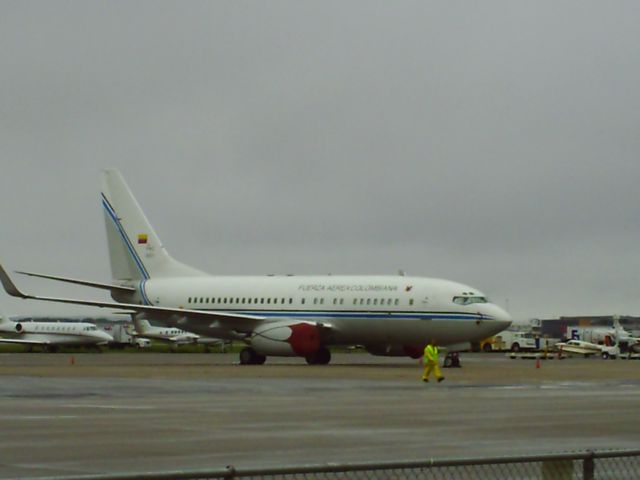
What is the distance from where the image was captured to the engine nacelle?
175 feet

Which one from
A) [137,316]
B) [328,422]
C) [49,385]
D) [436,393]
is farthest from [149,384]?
[137,316]

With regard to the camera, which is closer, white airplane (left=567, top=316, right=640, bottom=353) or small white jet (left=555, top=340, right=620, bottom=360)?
small white jet (left=555, top=340, right=620, bottom=360)

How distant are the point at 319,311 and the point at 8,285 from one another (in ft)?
43.3

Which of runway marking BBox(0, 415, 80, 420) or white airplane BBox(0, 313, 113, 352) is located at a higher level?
white airplane BBox(0, 313, 113, 352)

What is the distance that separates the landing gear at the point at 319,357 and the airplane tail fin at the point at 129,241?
31.2 ft

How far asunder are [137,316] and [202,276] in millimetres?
4092

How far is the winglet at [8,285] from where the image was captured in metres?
51.3

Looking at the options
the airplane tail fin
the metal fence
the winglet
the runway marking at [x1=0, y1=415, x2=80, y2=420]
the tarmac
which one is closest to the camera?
the metal fence

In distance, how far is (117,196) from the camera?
65250 millimetres

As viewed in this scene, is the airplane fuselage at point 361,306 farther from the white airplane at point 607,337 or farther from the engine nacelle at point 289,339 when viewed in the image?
the white airplane at point 607,337

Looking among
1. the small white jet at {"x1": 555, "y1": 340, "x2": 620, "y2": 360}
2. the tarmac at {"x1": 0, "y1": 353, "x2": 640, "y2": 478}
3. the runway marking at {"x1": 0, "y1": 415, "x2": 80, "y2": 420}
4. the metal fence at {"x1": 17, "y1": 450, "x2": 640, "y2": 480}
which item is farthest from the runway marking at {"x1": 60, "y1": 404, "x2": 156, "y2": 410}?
the small white jet at {"x1": 555, "y1": 340, "x2": 620, "y2": 360}

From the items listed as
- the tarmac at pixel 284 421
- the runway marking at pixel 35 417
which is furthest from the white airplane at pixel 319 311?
the runway marking at pixel 35 417

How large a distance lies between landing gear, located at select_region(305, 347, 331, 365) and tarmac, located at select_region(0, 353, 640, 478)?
54.9 ft

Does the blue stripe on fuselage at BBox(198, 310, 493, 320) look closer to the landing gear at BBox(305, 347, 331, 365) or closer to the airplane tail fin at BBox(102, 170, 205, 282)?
the landing gear at BBox(305, 347, 331, 365)
